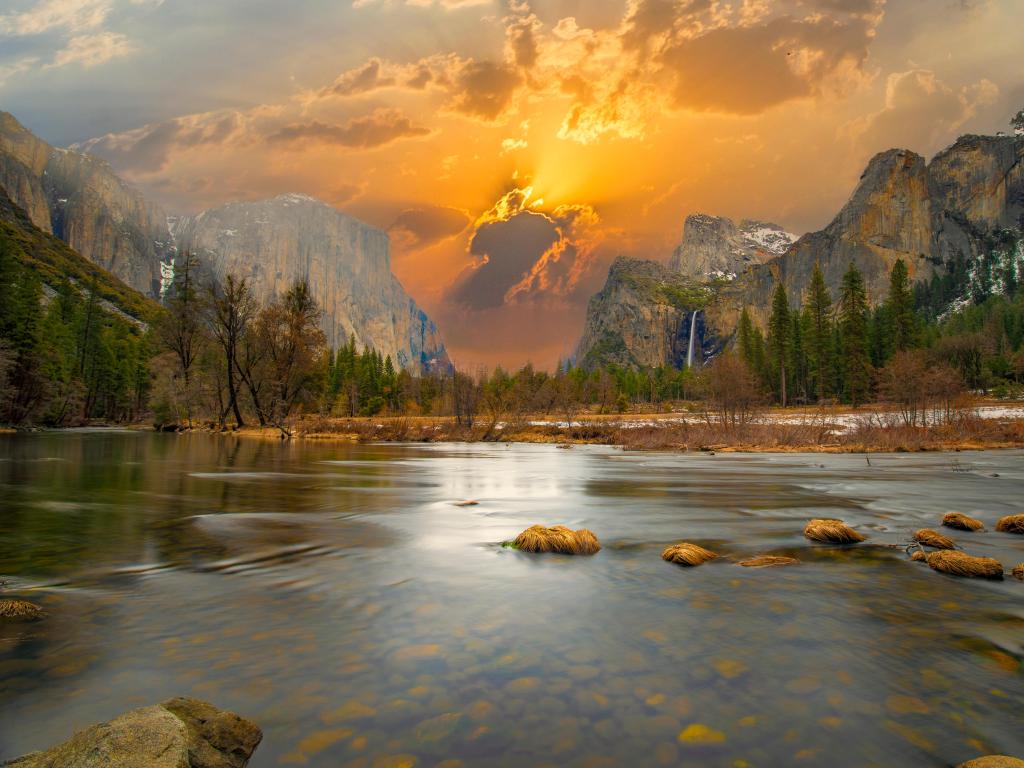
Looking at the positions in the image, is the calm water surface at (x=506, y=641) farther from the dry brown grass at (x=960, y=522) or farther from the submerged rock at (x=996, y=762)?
the dry brown grass at (x=960, y=522)

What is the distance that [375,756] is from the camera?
11.4 ft

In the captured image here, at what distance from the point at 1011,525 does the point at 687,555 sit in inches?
309

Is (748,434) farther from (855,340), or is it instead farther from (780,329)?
(780,329)

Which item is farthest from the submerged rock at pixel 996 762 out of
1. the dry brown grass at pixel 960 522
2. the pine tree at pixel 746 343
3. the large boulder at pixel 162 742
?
the pine tree at pixel 746 343

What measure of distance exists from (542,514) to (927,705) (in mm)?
10157

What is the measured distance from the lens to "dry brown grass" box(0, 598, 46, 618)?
5758 mm

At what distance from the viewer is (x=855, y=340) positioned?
92938 mm

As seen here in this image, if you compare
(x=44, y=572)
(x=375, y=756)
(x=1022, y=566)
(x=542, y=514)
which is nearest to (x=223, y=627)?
(x=375, y=756)

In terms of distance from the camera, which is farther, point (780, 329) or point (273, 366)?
point (780, 329)

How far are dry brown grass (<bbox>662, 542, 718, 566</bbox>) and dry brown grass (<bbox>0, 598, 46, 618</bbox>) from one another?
7919mm

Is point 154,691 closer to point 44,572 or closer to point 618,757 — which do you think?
point 618,757

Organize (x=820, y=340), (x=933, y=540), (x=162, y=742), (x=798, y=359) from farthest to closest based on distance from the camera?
(x=798, y=359) < (x=820, y=340) < (x=933, y=540) < (x=162, y=742)

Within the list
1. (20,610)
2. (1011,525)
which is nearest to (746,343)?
(1011,525)

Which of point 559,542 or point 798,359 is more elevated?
point 798,359
